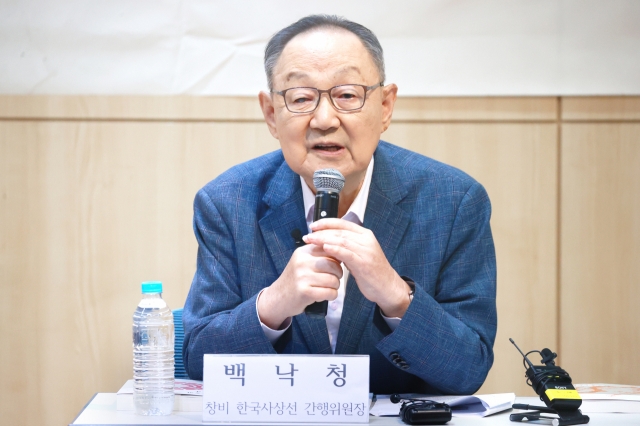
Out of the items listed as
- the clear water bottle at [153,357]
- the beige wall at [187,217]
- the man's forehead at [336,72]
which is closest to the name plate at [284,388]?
the clear water bottle at [153,357]

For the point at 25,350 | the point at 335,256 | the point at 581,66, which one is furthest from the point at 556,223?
the point at 25,350

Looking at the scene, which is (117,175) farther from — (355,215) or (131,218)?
(355,215)

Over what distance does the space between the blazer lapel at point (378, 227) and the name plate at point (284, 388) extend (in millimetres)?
A: 460

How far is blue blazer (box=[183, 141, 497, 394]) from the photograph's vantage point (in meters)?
1.64

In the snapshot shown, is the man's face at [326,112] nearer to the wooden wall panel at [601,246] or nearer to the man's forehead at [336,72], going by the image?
the man's forehead at [336,72]

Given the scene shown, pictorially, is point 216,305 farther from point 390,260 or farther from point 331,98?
point 331,98

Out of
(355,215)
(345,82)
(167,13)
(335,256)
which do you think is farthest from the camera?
(167,13)

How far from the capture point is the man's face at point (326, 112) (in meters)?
1.73

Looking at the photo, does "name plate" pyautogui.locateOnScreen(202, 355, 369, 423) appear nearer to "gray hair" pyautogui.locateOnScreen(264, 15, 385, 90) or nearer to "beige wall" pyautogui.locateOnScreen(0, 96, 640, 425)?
"gray hair" pyautogui.locateOnScreen(264, 15, 385, 90)

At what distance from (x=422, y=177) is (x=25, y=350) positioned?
1781 millimetres

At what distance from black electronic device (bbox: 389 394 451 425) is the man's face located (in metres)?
0.64

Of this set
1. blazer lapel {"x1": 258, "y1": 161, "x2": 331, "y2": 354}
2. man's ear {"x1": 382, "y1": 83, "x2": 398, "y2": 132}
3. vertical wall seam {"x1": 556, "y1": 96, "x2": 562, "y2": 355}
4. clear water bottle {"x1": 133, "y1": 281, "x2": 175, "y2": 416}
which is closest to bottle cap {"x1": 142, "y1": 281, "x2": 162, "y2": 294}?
clear water bottle {"x1": 133, "y1": 281, "x2": 175, "y2": 416}

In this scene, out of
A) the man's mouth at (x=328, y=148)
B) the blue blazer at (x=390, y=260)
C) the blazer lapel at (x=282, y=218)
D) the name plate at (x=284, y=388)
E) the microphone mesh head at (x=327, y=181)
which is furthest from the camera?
the blazer lapel at (x=282, y=218)

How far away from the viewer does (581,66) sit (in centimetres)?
278
